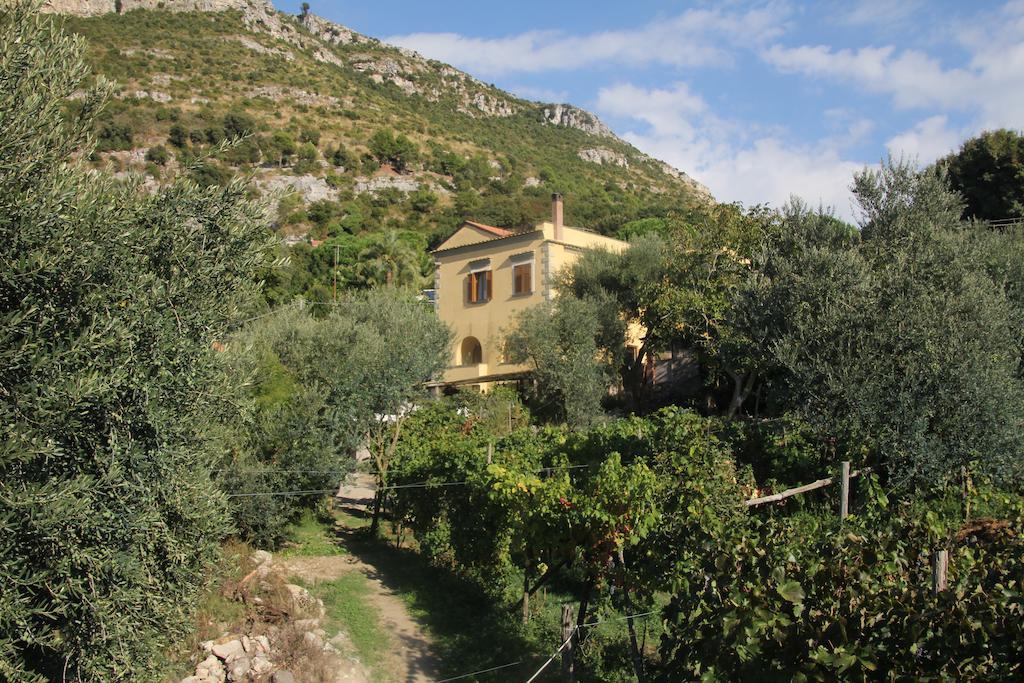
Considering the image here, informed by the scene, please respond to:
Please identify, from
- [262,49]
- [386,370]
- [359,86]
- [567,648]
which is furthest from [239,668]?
[359,86]

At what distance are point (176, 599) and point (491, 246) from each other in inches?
1038

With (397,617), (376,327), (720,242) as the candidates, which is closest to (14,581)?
(397,617)

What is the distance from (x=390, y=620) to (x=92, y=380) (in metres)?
7.61

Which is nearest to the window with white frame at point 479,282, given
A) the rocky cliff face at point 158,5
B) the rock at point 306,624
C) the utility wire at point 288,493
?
the utility wire at point 288,493

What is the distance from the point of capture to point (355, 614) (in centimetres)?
1148

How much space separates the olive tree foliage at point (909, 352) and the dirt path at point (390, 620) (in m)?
6.73

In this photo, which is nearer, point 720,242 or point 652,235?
point 720,242

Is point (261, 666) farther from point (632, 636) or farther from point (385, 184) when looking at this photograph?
point (385, 184)

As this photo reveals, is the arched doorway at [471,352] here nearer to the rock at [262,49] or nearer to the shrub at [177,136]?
the shrub at [177,136]

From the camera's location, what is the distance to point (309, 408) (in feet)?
50.8

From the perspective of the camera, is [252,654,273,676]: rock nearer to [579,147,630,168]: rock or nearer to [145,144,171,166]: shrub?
[145,144,171,166]: shrub

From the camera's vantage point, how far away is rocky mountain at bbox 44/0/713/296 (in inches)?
2621

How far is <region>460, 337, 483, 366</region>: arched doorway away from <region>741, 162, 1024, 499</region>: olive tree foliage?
732 inches

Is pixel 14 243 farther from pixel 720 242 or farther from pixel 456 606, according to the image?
pixel 720 242
